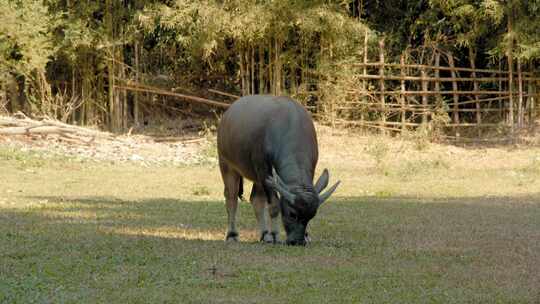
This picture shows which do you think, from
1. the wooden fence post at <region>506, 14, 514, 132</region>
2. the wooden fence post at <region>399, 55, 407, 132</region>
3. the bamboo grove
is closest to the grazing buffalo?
the bamboo grove

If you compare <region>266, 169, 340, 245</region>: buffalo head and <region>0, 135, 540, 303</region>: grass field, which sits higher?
<region>266, 169, 340, 245</region>: buffalo head

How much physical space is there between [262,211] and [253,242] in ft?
1.24

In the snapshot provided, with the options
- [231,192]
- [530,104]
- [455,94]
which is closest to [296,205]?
[231,192]

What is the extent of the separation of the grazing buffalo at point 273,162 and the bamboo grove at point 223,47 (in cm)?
1172

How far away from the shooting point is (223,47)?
23.3 meters

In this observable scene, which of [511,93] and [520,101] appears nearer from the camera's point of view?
[520,101]

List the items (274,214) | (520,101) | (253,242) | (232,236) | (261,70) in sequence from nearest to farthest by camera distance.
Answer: (274,214) < (253,242) < (232,236) < (520,101) < (261,70)

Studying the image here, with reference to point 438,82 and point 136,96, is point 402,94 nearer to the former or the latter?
point 438,82

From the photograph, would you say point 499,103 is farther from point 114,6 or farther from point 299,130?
point 299,130

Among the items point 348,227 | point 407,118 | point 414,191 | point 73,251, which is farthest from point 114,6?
point 73,251

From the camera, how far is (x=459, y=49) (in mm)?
23250

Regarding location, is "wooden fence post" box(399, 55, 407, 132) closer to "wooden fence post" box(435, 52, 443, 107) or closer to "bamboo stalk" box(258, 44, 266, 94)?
"wooden fence post" box(435, 52, 443, 107)

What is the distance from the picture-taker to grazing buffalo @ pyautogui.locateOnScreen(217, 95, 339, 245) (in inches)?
330

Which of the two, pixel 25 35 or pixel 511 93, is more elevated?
pixel 25 35
